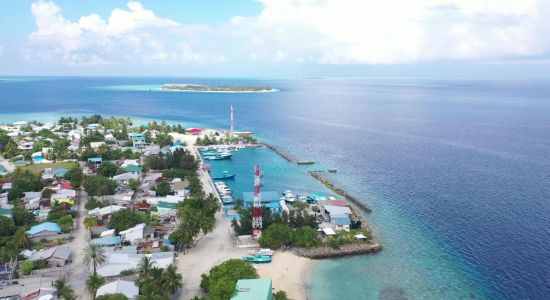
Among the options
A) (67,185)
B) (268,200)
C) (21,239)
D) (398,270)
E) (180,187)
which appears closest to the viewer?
(398,270)

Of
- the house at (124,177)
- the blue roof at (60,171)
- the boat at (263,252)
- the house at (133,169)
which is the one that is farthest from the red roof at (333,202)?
the blue roof at (60,171)

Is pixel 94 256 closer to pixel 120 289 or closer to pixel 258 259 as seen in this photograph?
pixel 120 289

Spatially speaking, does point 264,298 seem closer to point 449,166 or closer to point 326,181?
point 326,181

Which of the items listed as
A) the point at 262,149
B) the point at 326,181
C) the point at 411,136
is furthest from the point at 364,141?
the point at 326,181

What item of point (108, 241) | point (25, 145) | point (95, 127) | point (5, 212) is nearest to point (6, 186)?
point (5, 212)

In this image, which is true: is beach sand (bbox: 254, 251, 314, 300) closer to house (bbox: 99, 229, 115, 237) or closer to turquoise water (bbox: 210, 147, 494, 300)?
Result: turquoise water (bbox: 210, 147, 494, 300)

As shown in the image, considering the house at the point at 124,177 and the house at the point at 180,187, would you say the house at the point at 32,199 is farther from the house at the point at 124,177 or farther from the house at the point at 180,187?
the house at the point at 180,187
